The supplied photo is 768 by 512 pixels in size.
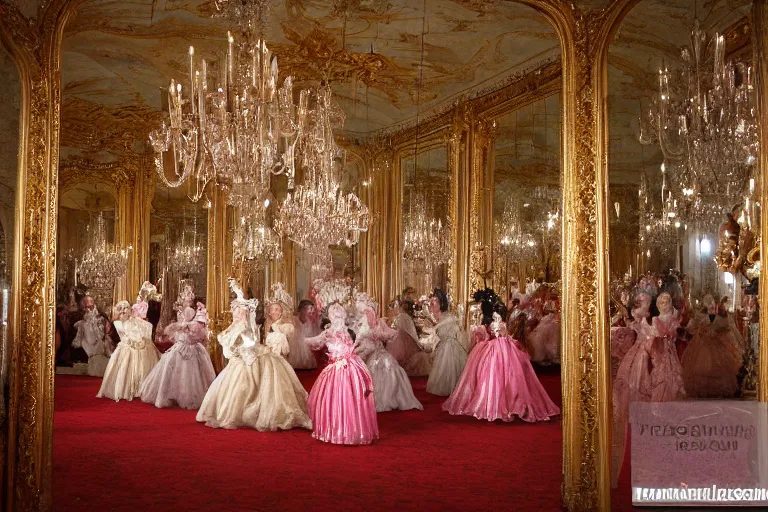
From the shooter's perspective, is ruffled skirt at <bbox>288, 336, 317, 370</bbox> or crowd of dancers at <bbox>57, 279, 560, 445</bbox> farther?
ruffled skirt at <bbox>288, 336, 317, 370</bbox>

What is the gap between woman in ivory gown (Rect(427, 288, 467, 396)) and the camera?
11.0m

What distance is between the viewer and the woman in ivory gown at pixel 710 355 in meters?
5.66

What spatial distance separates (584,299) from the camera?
541 centimetres

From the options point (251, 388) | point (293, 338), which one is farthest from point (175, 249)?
point (251, 388)

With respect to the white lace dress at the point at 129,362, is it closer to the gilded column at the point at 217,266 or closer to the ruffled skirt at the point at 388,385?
the gilded column at the point at 217,266

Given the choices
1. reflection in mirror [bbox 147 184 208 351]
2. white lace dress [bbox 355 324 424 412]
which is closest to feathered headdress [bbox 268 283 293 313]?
reflection in mirror [bbox 147 184 208 351]

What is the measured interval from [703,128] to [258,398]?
5.32 meters

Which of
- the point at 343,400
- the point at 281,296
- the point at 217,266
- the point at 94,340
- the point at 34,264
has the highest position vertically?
the point at 217,266

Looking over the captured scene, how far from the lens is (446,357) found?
11.1 metres

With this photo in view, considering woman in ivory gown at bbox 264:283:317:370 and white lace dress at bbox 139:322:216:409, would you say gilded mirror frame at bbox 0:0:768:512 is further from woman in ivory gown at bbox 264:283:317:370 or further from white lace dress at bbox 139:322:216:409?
woman in ivory gown at bbox 264:283:317:370

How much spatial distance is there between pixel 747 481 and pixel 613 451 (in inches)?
39.0

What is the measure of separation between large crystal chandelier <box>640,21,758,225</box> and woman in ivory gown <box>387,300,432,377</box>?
6563 mm

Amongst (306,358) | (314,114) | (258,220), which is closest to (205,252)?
(258,220)

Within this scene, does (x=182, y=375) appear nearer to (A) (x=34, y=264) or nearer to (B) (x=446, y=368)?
(B) (x=446, y=368)
